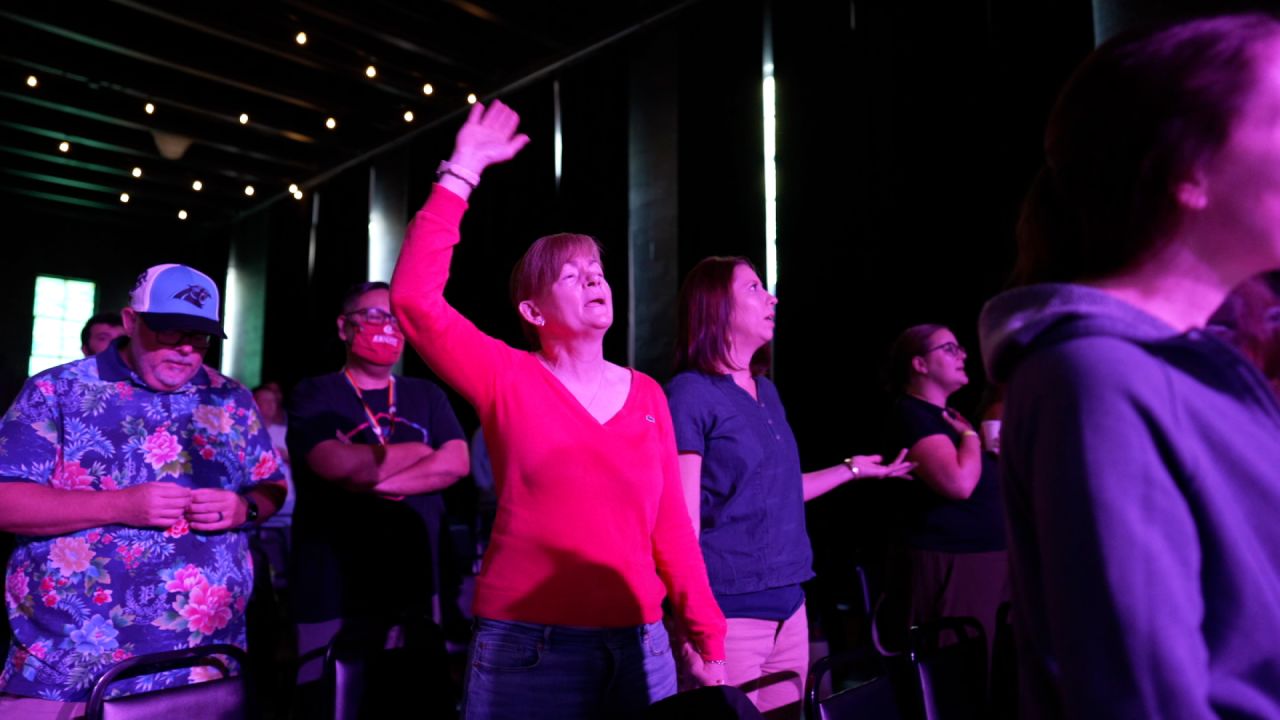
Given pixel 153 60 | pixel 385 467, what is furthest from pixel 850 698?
pixel 153 60

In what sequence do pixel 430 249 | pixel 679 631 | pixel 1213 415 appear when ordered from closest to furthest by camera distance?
pixel 1213 415, pixel 430 249, pixel 679 631

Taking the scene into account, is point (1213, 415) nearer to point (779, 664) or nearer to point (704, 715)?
point (704, 715)

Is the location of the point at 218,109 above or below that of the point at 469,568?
above

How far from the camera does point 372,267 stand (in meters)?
9.48

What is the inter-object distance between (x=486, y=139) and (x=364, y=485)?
1.39m

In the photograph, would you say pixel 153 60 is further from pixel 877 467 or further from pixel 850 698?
pixel 850 698

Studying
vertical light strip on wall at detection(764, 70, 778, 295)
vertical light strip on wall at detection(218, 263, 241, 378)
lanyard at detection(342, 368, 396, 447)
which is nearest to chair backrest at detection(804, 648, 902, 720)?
lanyard at detection(342, 368, 396, 447)

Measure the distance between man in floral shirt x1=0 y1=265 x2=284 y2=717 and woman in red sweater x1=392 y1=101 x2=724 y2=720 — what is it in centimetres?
85

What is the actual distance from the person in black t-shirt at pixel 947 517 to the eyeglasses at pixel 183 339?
2.30m

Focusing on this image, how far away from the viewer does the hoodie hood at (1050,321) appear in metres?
0.71

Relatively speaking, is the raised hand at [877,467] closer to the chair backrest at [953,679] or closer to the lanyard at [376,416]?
the chair backrest at [953,679]

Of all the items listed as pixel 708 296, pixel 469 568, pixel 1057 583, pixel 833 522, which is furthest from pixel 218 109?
pixel 1057 583

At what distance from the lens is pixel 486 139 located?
1.68m

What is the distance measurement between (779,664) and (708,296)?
3.30 ft
